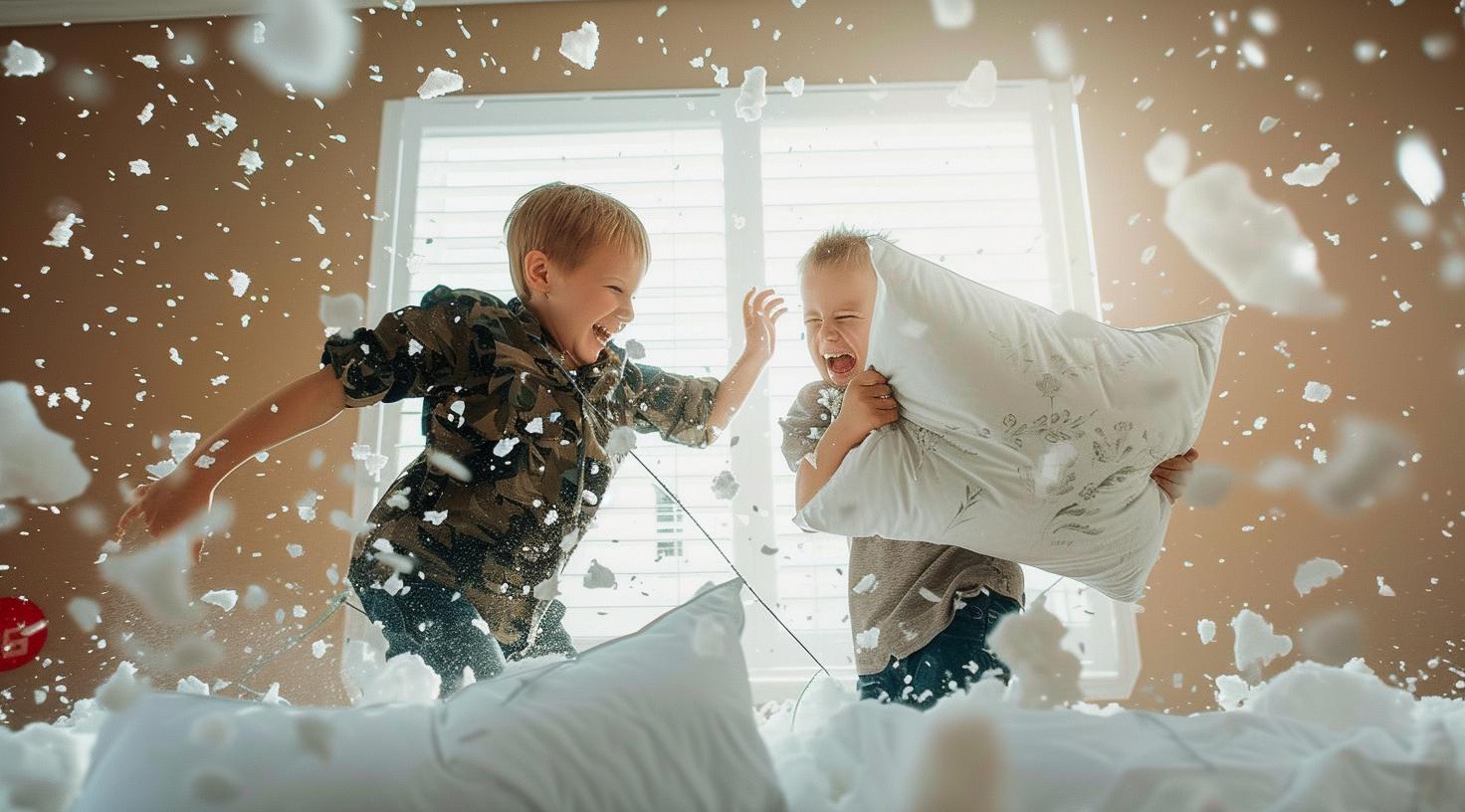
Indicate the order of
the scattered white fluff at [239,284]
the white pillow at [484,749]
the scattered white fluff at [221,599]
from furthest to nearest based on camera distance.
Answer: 1. the scattered white fluff at [239,284]
2. the scattered white fluff at [221,599]
3. the white pillow at [484,749]

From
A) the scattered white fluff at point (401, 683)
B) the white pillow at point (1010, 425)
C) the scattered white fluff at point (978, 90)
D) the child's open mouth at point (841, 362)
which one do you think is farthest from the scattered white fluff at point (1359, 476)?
the scattered white fluff at point (978, 90)

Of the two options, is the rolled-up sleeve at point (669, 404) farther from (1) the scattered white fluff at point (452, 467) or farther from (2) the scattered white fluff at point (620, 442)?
(1) the scattered white fluff at point (452, 467)

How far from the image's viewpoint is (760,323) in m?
1.39

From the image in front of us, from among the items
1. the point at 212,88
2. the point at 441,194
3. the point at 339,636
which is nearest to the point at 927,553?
the point at 339,636

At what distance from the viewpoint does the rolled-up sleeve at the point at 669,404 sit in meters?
1.33

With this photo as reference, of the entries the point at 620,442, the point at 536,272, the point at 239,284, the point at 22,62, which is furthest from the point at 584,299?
the point at 22,62

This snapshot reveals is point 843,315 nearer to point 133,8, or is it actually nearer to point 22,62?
point 133,8

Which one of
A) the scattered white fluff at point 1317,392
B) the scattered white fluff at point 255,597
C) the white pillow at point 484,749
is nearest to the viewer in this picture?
the white pillow at point 484,749

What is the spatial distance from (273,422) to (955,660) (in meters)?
0.80

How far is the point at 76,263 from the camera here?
2057mm

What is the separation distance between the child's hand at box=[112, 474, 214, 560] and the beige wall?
841 mm

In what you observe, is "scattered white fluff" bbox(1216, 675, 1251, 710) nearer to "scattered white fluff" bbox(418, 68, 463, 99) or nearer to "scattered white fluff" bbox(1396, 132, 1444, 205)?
"scattered white fluff" bbox(1396, 132, 1444, 205)

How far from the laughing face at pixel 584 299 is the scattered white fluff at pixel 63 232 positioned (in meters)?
1.42

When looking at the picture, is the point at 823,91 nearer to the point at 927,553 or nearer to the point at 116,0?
the point at 927,553
